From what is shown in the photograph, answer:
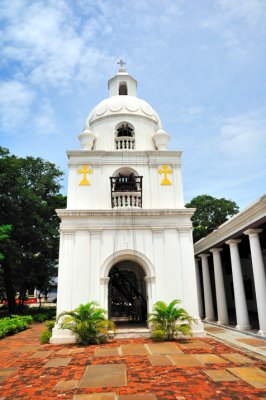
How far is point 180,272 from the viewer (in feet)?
41.8

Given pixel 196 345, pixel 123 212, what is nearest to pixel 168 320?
pixel 196 345

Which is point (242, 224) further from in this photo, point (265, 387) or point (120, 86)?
point (120, 86)

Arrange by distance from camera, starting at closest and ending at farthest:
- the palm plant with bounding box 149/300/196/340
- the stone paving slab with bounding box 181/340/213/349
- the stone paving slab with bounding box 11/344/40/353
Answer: the stone paving slab with bounding box 181/340/213/349 < the stone paving slab with bounding box 11/344/40/353 < the palm plant with bounding box 149/300/196/340

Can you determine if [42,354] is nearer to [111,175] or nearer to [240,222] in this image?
[111,175]

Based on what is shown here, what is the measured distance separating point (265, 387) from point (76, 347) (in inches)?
268

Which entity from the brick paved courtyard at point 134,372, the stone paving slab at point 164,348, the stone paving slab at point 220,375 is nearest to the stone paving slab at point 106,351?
the brick paved courtyard at point 134,372

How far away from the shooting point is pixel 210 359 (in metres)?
8.48

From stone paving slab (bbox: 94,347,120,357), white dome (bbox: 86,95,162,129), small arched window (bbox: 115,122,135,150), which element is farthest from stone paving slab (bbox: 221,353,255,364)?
white dome (bbox: 86,95,162,129)

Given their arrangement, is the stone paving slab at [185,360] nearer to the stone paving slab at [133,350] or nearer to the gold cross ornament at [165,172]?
the stone paving slab at [133,350]

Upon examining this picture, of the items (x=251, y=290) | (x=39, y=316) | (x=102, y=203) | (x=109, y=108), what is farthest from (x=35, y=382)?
(x=251, y=290)

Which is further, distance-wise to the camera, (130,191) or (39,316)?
(39,316)

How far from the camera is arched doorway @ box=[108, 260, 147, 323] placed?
15.5 meters

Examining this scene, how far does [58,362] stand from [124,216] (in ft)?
21.3

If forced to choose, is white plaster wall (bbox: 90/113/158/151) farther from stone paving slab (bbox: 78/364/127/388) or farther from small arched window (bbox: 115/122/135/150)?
stone paving slab (bbox: 78/364/127/388)
